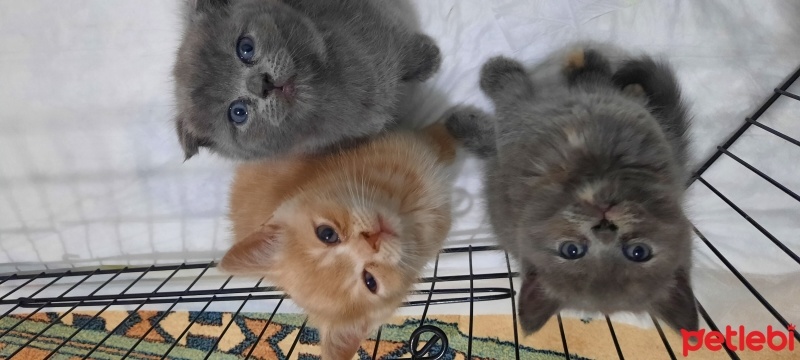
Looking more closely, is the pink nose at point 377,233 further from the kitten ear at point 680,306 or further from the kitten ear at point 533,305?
the kitten ear at point 680,306

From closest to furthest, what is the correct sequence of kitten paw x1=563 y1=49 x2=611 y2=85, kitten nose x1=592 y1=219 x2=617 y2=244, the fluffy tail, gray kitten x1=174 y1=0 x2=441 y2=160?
kitten nose x1=592 y1=219 x2=617 y2=244 < gray kitten x1=174 y1=0 x2=441 y2=160 < kitten paw x1=563 y1=49 x2=611 y2=85 < the fluffy tail

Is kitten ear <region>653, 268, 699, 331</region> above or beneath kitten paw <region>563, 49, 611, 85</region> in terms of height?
beneath

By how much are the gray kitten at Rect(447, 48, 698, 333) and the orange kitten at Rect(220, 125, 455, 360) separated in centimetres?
21

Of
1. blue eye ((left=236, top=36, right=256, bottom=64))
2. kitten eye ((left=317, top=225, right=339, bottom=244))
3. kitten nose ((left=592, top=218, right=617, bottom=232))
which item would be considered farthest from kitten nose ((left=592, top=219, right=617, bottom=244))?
blue eye ((left=236, top=36, right=256, bottom=64))

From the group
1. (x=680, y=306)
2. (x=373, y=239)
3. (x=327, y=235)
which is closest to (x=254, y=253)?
(x=327, y=235)

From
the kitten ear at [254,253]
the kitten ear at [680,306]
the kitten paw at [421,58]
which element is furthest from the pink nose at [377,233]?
the kitten ear at [680,306]

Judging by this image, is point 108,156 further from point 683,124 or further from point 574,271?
point 683,124

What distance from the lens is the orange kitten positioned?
1.16 m

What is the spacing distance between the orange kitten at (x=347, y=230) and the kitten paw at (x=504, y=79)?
0.24 m

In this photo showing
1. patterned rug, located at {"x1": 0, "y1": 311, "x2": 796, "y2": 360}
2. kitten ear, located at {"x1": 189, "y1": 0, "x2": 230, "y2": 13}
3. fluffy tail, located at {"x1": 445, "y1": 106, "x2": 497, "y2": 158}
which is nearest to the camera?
kitten ear, located at {"x1": 189, "y1": 0, "x2": 230, "y2": 13}

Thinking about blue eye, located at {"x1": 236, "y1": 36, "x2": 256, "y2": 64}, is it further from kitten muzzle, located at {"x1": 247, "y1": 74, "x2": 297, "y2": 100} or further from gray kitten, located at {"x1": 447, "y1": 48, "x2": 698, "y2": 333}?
gray kitten, located at {"x1": 447, "y1": 48, "x2": 698, "y2": 333}

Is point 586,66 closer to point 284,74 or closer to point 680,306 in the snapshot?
point 680,306

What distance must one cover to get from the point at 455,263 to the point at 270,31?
39.7 inches

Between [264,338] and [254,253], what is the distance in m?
1.01
